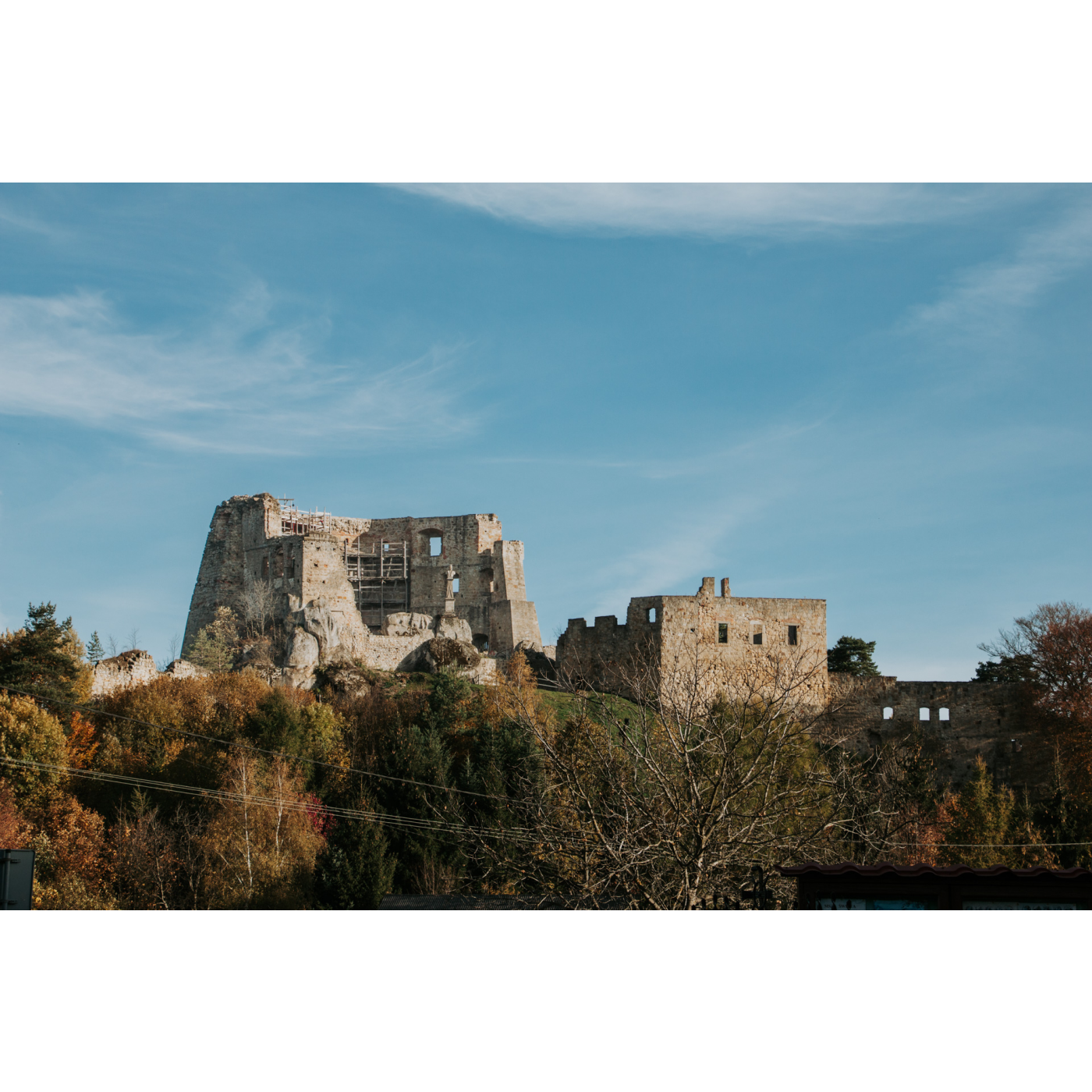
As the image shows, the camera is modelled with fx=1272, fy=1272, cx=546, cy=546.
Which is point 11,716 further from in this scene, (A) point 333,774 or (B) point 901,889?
(B) point 901,889

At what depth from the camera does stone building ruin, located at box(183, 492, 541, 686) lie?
52906mm

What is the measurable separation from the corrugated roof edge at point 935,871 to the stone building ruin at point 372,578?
118 ft

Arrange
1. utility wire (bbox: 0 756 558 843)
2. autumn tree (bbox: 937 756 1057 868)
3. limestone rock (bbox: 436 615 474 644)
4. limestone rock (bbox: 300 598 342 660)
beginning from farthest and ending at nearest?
1. limestone rock (bbox: 436 615 474 644)
2. limestone rock (bbox: 300 598 342 660)
3. autumn tree (bbox: 937 756 1057 868)
4. utility wire (bbox: 0 756 558 843)

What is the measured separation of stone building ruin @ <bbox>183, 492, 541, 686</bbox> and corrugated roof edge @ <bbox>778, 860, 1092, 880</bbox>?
36.0 m

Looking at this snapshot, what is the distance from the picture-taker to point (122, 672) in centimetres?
4650

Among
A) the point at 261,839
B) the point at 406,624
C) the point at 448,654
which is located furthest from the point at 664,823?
the point at 406,624

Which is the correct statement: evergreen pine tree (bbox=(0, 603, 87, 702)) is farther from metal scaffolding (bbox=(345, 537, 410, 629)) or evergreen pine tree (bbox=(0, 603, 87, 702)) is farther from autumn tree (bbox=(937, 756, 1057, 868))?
autumn tree (bbox=(937, 756, 1057, 868))

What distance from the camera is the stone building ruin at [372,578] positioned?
52906mm

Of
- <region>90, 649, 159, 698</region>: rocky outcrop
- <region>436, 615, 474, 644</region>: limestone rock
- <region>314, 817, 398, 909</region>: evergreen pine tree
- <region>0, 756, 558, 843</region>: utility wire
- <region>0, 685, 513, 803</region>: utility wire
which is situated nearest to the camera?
<region>314, 817, 398, 909</region>: evergreen pine tree

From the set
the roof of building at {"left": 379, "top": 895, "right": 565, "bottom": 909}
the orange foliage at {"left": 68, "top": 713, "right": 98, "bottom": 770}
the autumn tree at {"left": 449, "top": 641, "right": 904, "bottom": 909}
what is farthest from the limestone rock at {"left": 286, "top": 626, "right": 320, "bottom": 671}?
the autumn tree at {"left": 449, "top": 641, "right": 904, "bottom": 909}

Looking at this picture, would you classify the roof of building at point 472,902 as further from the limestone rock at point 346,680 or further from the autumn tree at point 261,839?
the limestone rock at point 346,680

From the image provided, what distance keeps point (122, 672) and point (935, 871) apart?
37.4m

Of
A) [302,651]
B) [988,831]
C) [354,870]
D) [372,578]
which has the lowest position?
[354,870]

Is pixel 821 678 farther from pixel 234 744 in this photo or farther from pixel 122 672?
pixel 122 672
